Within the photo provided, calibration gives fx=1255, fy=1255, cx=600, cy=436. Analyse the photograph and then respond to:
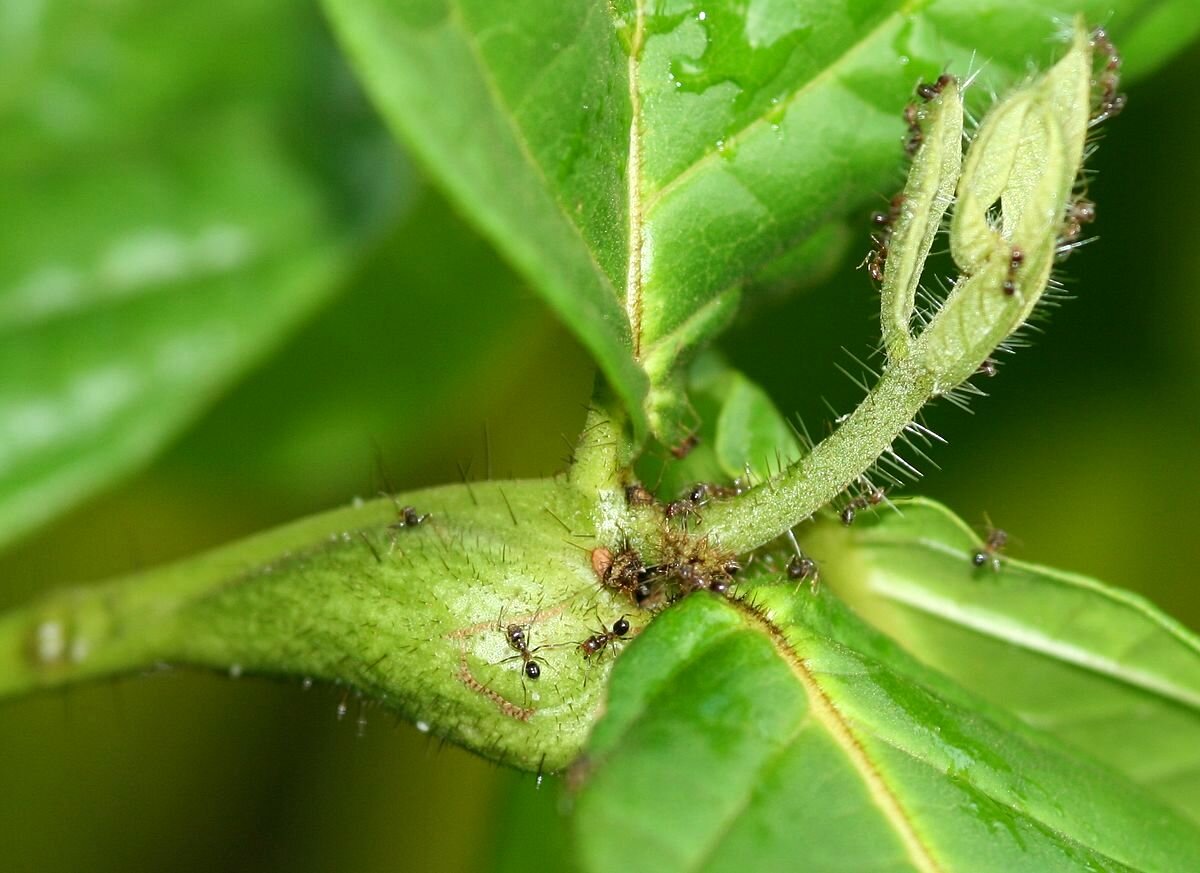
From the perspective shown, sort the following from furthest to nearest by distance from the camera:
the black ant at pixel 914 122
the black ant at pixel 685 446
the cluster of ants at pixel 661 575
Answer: the black ant at pixel 685 446
the black ant at pixel 914 122
the cluster of ants at pixel 661 575

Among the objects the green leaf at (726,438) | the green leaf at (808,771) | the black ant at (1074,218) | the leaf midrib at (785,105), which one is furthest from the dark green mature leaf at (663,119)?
the green leaf at (808,771)


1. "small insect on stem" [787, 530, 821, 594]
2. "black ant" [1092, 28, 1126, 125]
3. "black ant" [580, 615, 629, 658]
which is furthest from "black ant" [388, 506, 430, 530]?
"black ant" [1092, 28, 1126, 125]

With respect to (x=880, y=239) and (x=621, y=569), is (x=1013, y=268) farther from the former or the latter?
(x=621, y=569)

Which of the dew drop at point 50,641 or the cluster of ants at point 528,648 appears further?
the dew drop at point 50,641

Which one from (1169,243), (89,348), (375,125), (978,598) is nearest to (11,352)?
(89,348)

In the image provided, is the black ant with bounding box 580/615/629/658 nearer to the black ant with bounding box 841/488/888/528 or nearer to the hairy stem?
the hairy stem

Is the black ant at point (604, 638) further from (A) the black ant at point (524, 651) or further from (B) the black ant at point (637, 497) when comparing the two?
(B) the black ant at point (637, 497)

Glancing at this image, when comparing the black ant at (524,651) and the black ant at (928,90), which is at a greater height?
the black ant at (928,90)
